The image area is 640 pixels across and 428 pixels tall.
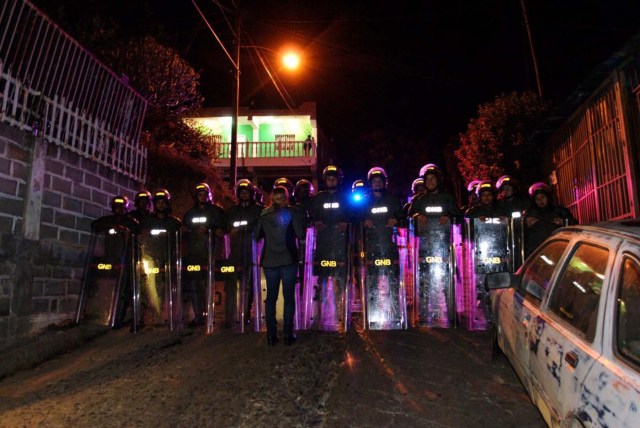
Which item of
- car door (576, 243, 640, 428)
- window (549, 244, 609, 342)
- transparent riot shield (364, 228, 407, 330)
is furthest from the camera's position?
transparent riot shield (364, 228, 407, 330)

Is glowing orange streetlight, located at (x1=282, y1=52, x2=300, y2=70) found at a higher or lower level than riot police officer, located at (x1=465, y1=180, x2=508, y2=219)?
higher

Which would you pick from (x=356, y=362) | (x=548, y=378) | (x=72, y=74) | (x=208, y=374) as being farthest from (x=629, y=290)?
(x=72, y=74)

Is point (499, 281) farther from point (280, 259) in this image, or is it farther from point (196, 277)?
point (196, 277)

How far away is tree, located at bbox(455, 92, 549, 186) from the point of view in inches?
523

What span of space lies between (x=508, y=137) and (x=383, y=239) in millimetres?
8895

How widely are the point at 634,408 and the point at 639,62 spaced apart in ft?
23.6

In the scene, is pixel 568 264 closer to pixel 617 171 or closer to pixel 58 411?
pixel 58 411

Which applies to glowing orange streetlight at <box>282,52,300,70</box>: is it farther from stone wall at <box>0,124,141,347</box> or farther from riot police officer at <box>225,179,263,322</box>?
riot police officer at <box>225,179,263,322</box>

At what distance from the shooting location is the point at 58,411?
416 centimetres

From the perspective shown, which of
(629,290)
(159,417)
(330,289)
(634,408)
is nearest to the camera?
(634,408)

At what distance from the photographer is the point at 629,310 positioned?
2305 mm

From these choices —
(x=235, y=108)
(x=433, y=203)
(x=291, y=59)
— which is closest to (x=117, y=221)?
(x=433, y=203)

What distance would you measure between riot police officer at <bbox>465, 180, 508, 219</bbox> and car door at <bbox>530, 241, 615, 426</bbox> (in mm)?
3792

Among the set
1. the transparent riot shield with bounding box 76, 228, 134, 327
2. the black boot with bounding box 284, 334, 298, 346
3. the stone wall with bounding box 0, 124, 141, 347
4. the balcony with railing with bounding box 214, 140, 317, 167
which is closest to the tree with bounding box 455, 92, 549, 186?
the black boot with bounding box 284, 334, 298, 346
